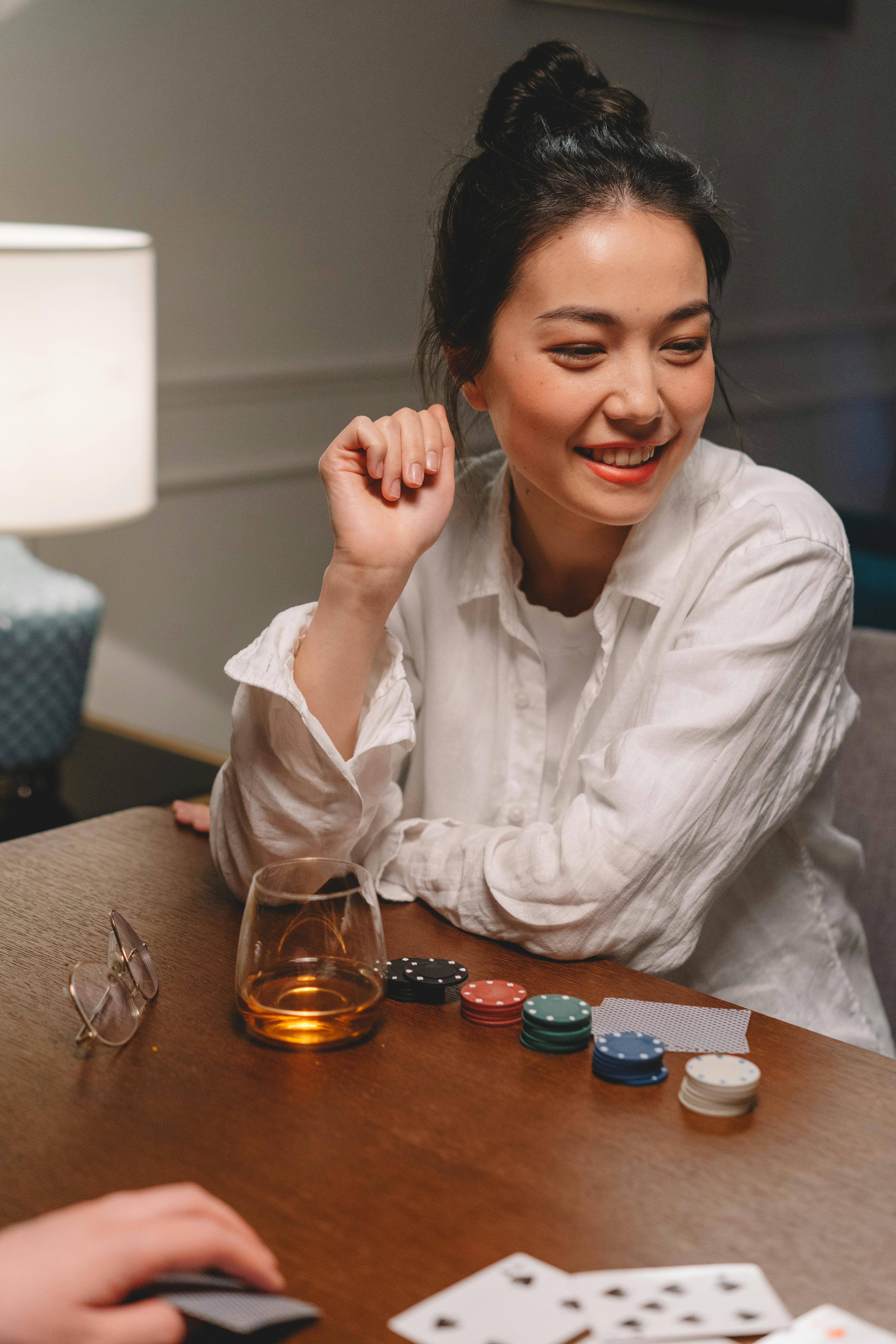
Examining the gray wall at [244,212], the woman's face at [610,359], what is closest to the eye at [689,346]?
the woman's face at [610,359]

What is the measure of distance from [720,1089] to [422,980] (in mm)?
246

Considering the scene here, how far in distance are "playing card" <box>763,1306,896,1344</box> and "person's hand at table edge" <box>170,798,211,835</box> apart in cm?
82

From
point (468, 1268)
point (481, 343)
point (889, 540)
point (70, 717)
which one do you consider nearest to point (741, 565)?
point (481, 343)

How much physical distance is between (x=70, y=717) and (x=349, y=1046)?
48.3 inches

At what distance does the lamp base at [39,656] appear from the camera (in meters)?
1.91

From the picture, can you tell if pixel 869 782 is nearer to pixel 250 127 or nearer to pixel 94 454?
pixel 94 454

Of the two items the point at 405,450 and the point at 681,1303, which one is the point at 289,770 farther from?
the point at 681,1303

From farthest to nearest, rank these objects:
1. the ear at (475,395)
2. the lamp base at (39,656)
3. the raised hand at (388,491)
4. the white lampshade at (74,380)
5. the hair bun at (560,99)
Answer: the lamp base at (39,656), the white lampshade at (74,380), the ear at (475,395), the hair bun at (560,99), the raised hand at (388,491)

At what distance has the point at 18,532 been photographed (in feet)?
5.82

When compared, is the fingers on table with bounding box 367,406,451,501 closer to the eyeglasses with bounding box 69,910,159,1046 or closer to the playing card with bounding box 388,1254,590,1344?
the eyeglasses with bounding box 69,910,159,1046

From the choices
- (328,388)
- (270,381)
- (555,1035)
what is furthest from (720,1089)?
(328,388)

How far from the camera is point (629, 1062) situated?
2.83 feet

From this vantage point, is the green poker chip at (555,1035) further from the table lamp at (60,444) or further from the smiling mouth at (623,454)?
the table lamp at (60,444)

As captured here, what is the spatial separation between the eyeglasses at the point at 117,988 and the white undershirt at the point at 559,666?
0.59 m
